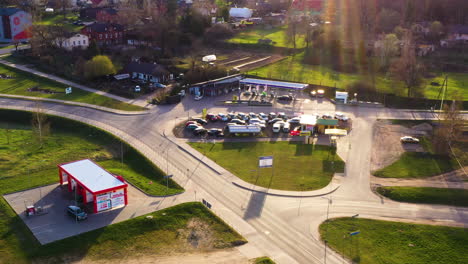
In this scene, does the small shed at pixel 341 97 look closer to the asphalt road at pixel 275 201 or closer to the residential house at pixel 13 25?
the asphalt road at pixel 275 201

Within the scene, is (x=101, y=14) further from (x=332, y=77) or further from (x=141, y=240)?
(x=141, y=240)

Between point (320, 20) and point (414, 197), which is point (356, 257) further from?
point (320, 20)

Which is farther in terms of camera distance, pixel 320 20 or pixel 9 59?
pixel 320 20

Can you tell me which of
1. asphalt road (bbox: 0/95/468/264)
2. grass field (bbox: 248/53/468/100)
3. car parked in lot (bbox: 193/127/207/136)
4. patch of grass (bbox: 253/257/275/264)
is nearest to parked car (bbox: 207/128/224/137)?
car parked in lot (bbox: 193/127/207/136)

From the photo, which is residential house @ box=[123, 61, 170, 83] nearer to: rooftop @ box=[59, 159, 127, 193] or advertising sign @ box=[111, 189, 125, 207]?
rooftop @ box=[59, 159, 127, 193]

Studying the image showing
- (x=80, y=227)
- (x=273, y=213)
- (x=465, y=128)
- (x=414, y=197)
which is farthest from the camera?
(x=465, y=128)

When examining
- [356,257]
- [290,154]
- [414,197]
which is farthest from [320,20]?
[356,257]

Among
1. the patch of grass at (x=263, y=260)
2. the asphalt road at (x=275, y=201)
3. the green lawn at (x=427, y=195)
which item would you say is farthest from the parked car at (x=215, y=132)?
the patch of grass at (x=263, y=260)
